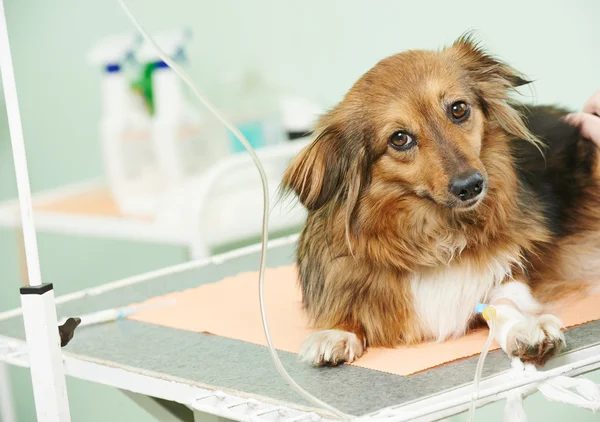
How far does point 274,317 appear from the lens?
4.81 ft

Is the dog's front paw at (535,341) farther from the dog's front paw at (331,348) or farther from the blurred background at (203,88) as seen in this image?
the blurred background at (203,88)

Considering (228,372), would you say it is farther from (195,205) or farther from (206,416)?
(195,205)

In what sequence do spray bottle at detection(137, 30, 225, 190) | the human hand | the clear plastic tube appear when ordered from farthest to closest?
spray bottle at detection(137, 30, 225, 190), the human hand, the clear plastic tube

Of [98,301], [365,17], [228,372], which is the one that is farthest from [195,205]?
[228,372]

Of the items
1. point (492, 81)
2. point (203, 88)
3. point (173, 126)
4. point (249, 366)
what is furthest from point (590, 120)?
point (203, 88)

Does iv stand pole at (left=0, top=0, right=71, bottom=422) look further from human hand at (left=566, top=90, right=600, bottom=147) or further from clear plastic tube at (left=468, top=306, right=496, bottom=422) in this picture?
human hand at (left=566, top=90, right=600, bottom=147)

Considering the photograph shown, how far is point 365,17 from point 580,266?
4.20 ft

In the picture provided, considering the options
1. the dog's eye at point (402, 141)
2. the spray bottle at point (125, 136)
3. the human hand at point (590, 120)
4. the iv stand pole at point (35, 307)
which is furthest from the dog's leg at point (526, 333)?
the spray bottle at point (125, 136)

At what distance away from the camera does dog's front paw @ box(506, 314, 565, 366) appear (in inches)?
44.4

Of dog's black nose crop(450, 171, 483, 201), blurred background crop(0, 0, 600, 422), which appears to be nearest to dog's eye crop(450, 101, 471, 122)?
dog's black nose crop(450, 171, 483, 201)

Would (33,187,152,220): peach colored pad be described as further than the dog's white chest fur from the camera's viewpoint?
Yes

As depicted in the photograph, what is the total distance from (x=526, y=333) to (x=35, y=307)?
0.66 metres

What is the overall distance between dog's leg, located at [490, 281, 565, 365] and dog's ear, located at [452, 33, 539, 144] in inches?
11.4

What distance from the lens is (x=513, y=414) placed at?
1.07 m
